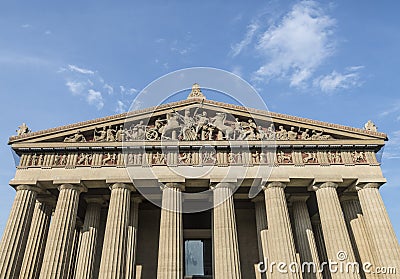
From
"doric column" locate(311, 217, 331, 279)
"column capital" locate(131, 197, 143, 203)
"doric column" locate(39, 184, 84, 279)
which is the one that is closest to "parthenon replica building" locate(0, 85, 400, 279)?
"doric column" locate(39, 184, 84, 279)

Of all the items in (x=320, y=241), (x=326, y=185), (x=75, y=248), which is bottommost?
(x=75, y=248)

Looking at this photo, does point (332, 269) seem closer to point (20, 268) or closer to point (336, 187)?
point (336, 187)

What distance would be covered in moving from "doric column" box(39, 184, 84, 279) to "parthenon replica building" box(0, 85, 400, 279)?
53mm

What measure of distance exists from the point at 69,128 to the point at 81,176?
3.24 metres

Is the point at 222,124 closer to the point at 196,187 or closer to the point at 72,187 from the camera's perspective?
the point at 196,187

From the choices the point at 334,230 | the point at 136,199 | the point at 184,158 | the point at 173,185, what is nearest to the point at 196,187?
the point at 173,185

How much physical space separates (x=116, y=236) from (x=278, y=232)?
28.2ft

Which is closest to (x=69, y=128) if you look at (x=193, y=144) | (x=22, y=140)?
(x=22, y=140)

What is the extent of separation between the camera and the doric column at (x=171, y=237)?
1697 cm

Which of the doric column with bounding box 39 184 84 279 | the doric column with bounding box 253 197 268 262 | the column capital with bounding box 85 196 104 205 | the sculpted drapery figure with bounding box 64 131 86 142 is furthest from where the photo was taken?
the column capital with bounding box 85 196 104 205

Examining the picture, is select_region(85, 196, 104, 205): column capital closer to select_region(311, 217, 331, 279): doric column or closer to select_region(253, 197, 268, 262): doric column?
select_region(253, 197, 268, 262): doric column

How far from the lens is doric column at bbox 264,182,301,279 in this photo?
699 inches

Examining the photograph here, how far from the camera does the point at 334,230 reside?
18.5 meters

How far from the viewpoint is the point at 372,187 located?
19844 mm
